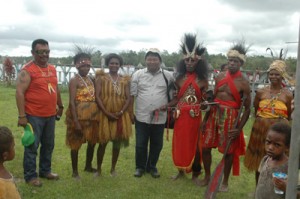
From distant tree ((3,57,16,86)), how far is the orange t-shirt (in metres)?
20.0

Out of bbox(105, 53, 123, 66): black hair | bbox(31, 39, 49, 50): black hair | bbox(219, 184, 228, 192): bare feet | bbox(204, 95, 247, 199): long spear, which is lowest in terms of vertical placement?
bbox(219, 184, 228, 192): bare feet

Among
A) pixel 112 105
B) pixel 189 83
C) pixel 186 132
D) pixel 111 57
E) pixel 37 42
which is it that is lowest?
pixel 186 132

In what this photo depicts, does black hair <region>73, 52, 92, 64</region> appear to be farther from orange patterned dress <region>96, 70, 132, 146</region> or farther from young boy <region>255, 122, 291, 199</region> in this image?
young boy <region>255, 122, 291, 199</region>

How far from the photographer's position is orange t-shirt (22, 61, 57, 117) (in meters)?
4.88

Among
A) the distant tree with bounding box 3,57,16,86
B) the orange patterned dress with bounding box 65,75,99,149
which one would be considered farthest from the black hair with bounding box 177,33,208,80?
the distant tree with bounding box 3,57,16,86

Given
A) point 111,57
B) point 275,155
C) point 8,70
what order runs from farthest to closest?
point 8,70, point 111,57, point 275,155

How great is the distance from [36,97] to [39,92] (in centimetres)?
8

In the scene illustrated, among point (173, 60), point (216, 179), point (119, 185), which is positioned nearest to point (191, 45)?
point (216, 179)

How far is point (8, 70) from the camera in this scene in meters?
23.7

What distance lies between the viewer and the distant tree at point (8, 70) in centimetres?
2344

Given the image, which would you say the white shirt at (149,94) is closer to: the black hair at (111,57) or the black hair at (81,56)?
the black hair at (111,57)

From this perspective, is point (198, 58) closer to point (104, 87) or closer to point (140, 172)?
point (104, 87)

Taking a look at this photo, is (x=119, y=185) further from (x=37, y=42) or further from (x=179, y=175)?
(x=37, y=42)

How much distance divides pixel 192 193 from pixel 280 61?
220 centimetres
